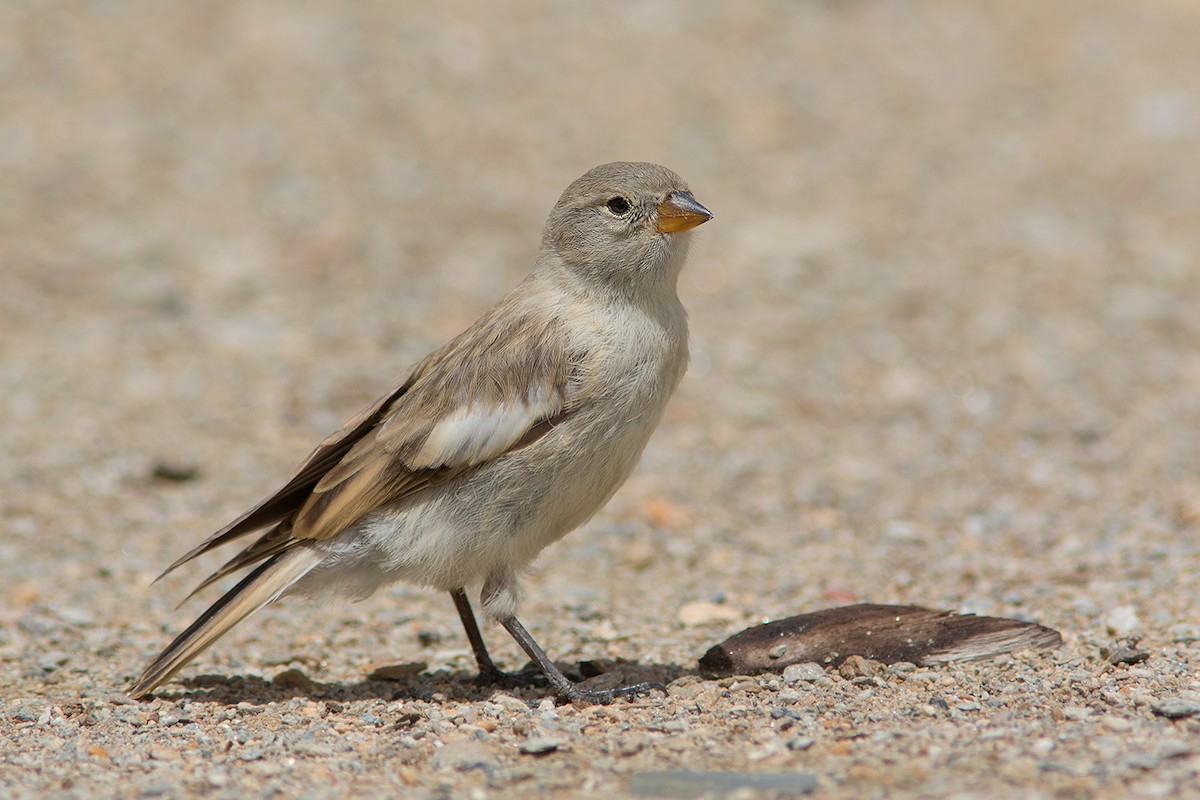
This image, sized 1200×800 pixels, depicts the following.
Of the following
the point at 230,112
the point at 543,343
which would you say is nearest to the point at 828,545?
the point at 543,343

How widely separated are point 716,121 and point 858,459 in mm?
4758

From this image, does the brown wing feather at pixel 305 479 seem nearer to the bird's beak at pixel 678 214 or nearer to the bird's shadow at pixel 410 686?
the bird's shadow at pixel 410 686

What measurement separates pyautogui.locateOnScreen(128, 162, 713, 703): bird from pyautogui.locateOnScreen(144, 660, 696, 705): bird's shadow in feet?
0.37

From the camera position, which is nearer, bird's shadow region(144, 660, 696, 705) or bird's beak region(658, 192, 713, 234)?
bird's shadow region(144, 660, 696, 705)

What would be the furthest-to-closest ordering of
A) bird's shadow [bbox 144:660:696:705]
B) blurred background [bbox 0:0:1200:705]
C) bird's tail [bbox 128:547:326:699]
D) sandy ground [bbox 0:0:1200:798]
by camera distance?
1. blurred background [bbox 0:0:1200:705]
2. bird's shadow [bbox 144:660:696:705]
3. bird's tail [bbox 128:547:326:699]
4. sandy ground [bbox 0:0:1200:798]

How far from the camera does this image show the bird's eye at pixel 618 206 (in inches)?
210

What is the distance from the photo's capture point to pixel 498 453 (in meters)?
4.84

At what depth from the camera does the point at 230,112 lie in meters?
11.6

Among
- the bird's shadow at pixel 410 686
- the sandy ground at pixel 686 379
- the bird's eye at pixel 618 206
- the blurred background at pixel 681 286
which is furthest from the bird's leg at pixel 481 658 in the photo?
the bird's eye at pixel 618 206

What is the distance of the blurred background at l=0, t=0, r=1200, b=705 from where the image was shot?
660 cm

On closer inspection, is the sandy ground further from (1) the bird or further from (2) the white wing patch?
(2) the white wing patch

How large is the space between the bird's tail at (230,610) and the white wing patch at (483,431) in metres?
0.57

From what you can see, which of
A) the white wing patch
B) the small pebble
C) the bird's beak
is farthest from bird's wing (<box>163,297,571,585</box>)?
the small pebble

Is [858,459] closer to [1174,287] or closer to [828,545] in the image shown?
[828,545]
